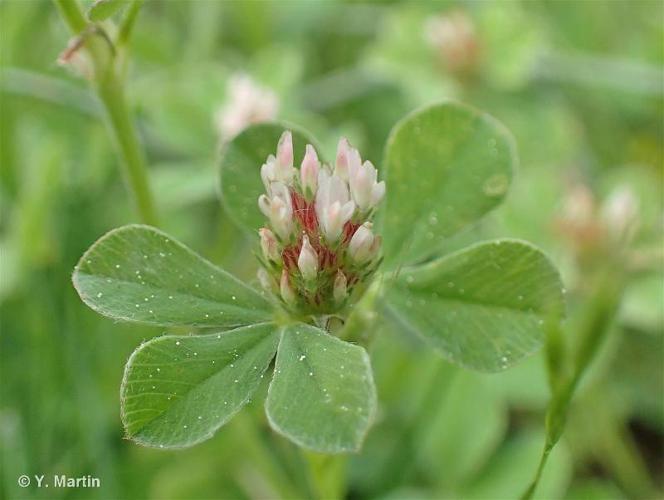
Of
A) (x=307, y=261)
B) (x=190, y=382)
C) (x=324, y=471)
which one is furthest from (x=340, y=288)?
(x=324, y=471)

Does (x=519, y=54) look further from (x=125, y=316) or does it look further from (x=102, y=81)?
(x=125, y=316)

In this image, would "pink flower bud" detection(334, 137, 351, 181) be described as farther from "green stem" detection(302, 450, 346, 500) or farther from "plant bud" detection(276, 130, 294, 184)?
"green stem" detection(302, 450, 346, 500)

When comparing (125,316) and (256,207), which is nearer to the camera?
(125,316)

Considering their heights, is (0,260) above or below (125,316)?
below

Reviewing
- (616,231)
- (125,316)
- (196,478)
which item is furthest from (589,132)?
(125,316)

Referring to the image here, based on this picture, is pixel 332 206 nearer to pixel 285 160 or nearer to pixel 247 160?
pixel 285 160

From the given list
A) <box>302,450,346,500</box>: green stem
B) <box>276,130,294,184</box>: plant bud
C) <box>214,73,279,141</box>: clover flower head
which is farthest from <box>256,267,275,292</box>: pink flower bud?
<box>214,73,279,141</box>: clover flower head

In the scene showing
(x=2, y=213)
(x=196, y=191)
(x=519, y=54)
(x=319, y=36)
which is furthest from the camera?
(x=319, y=36)
